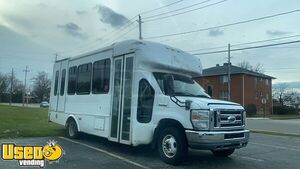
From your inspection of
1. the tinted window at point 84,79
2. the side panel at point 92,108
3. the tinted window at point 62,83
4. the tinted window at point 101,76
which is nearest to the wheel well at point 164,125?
the side panel at point 92,108

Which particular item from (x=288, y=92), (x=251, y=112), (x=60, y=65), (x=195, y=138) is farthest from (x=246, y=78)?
(x=195, y=138)

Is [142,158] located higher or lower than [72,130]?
lower

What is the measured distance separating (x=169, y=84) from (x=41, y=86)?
10908cm

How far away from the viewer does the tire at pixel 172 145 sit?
8.91m

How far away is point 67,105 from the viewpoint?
14.1 meters

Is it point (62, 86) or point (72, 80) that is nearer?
point (72, 80)

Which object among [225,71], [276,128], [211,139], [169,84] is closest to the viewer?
[211,139]

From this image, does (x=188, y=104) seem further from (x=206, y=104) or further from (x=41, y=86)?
(x=41, y=86)

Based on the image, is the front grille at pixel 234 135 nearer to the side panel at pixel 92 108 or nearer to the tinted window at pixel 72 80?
the side panel at pixel 92 108

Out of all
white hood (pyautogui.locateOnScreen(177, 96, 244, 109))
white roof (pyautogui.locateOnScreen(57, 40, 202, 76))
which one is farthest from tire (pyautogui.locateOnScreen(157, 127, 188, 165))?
white roof (pyautogui.locateOnScreen(57, 40, 202, 76))

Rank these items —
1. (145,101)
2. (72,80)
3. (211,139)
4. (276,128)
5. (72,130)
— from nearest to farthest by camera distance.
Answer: (211,139) → (145,101) → (72,130) → (72,80) → (276,128)

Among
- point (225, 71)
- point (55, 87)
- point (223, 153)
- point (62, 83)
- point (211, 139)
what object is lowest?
point (223, 153)

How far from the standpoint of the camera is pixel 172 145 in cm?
914

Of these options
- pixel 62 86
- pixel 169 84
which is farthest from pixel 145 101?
pixel 62 86
